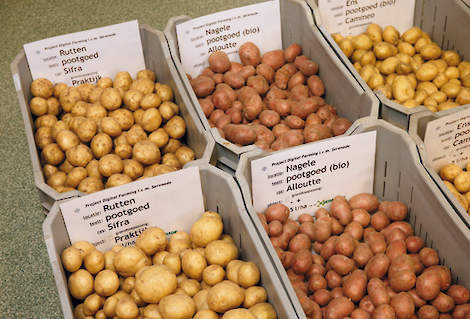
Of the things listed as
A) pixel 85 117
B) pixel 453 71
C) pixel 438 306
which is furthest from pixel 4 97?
pixel 438 306

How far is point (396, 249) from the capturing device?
6.29 feet

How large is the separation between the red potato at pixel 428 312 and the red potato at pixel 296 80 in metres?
1.38

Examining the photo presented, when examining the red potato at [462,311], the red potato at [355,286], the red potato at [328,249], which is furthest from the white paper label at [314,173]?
the red potato at [462,311]

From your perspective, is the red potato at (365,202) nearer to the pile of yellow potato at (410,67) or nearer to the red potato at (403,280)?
the red potato at (403,280)

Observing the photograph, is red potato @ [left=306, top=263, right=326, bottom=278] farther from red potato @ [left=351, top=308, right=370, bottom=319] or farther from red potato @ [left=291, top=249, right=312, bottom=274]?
red potato @ [left=351, top=308, right=370, bottom=319]

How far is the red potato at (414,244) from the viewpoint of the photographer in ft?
6.45

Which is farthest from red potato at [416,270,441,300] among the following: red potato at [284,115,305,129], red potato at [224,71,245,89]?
red potato at [224,71,245,89]

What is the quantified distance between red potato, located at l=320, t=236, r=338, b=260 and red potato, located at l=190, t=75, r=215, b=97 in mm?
1070

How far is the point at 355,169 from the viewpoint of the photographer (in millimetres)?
2203

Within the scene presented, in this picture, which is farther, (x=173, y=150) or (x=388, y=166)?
(x=173, y=150)

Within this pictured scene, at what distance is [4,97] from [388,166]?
9.51 feet

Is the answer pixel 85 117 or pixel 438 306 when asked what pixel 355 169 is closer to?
pixel 438 306

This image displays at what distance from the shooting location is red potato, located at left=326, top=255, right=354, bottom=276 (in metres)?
1.89

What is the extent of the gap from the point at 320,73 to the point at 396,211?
0.97 metres
